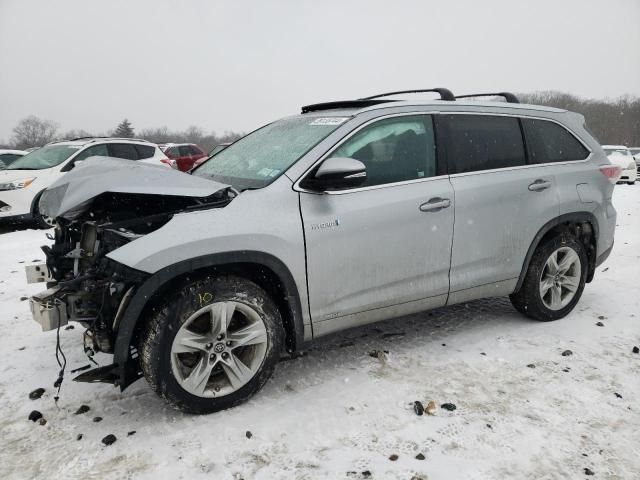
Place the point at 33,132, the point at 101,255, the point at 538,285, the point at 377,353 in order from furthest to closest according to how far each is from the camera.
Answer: the point at 33,132 → the point at 538,285 → the point at 377,353 → the point at 101,255

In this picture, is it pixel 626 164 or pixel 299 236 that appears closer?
pixel 299 236

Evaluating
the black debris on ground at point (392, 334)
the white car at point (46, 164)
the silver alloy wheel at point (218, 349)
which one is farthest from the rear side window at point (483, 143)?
the white car at point (46, 164)

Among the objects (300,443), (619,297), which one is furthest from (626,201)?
(300,443)

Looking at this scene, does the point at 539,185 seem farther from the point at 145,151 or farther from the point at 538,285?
the point at 145,151

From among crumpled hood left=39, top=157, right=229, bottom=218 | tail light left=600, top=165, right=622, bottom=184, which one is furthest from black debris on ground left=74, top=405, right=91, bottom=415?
tail light left=600, top=165, right=622, bottom=184

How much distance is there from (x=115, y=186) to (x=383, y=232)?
1.65 metres

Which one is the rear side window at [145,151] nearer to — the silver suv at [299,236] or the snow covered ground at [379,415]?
the snow covered ground at [379,415]

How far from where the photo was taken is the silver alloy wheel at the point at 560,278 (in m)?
4.15

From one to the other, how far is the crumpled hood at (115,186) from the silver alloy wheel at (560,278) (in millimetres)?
2826

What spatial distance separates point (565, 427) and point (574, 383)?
0.57m

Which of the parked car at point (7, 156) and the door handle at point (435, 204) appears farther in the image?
the parked car at point (7, 156)

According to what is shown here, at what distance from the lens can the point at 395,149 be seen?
3451 mm

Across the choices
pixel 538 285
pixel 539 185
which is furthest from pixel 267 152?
pixel 538 285

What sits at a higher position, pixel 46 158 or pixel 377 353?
pixel 46 158
